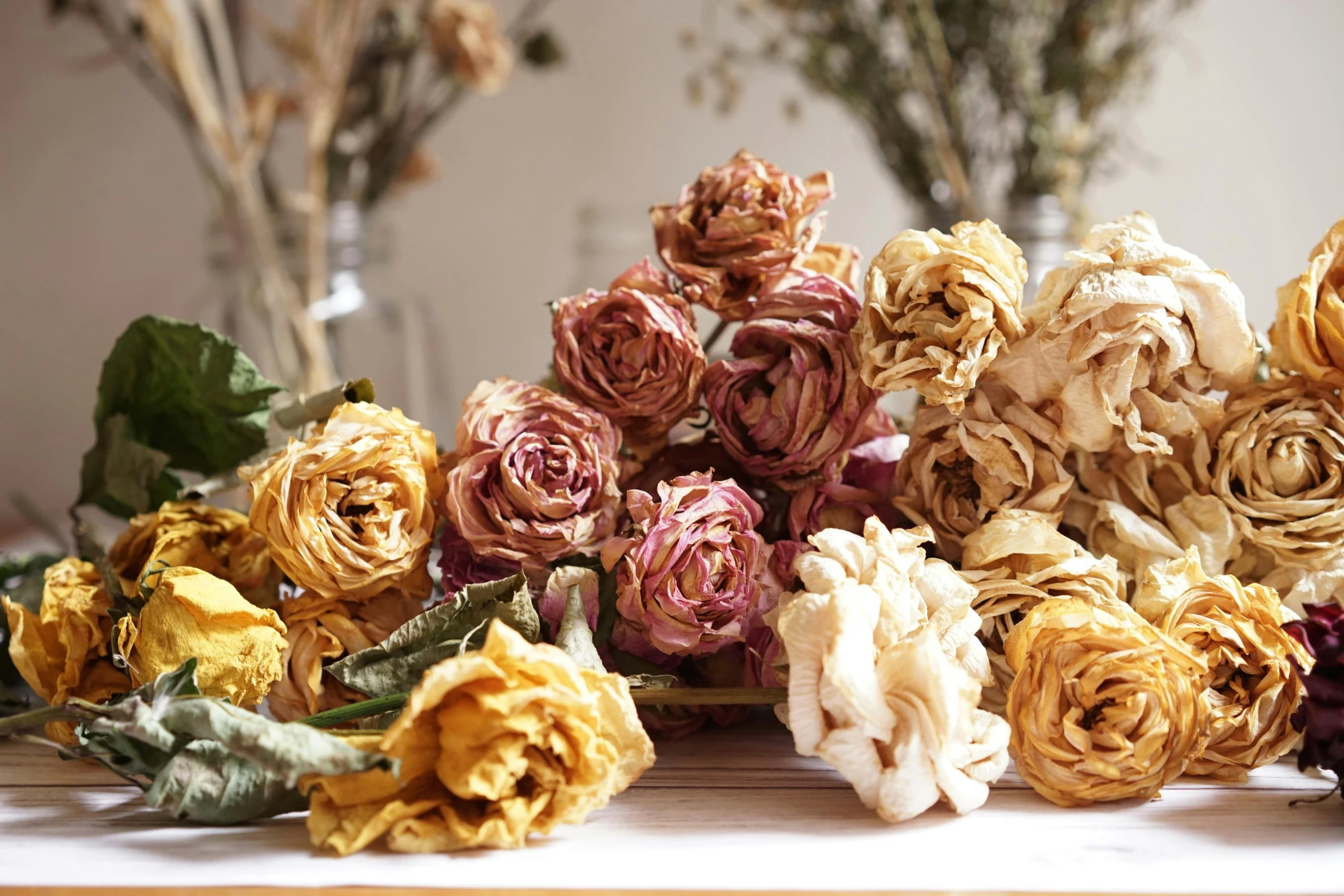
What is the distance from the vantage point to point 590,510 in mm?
392

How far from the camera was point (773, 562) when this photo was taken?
0.39 m

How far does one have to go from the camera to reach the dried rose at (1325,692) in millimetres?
329

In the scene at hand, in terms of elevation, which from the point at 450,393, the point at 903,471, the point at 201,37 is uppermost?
the point at 201,37

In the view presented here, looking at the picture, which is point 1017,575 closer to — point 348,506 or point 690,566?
point 690,566

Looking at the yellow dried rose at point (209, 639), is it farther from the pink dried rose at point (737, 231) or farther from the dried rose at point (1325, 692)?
the dried rose at point (1325, 692)

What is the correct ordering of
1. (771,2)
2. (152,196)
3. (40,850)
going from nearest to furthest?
(40,850) < (771,2) < (152,196)

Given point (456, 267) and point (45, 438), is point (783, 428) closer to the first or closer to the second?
point (456, 267)

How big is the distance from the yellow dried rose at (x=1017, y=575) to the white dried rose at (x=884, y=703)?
5 cm

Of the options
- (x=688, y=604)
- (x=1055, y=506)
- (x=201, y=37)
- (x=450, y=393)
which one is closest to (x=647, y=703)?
(x=688, y=604)

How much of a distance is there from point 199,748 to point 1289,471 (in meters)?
0.35

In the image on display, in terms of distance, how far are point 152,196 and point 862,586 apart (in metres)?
1.10

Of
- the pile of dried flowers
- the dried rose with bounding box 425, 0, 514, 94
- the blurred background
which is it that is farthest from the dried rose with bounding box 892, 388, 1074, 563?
the blurred background

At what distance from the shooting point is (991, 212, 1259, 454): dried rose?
36 cm

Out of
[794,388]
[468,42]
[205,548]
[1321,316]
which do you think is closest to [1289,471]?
[1321,316]
